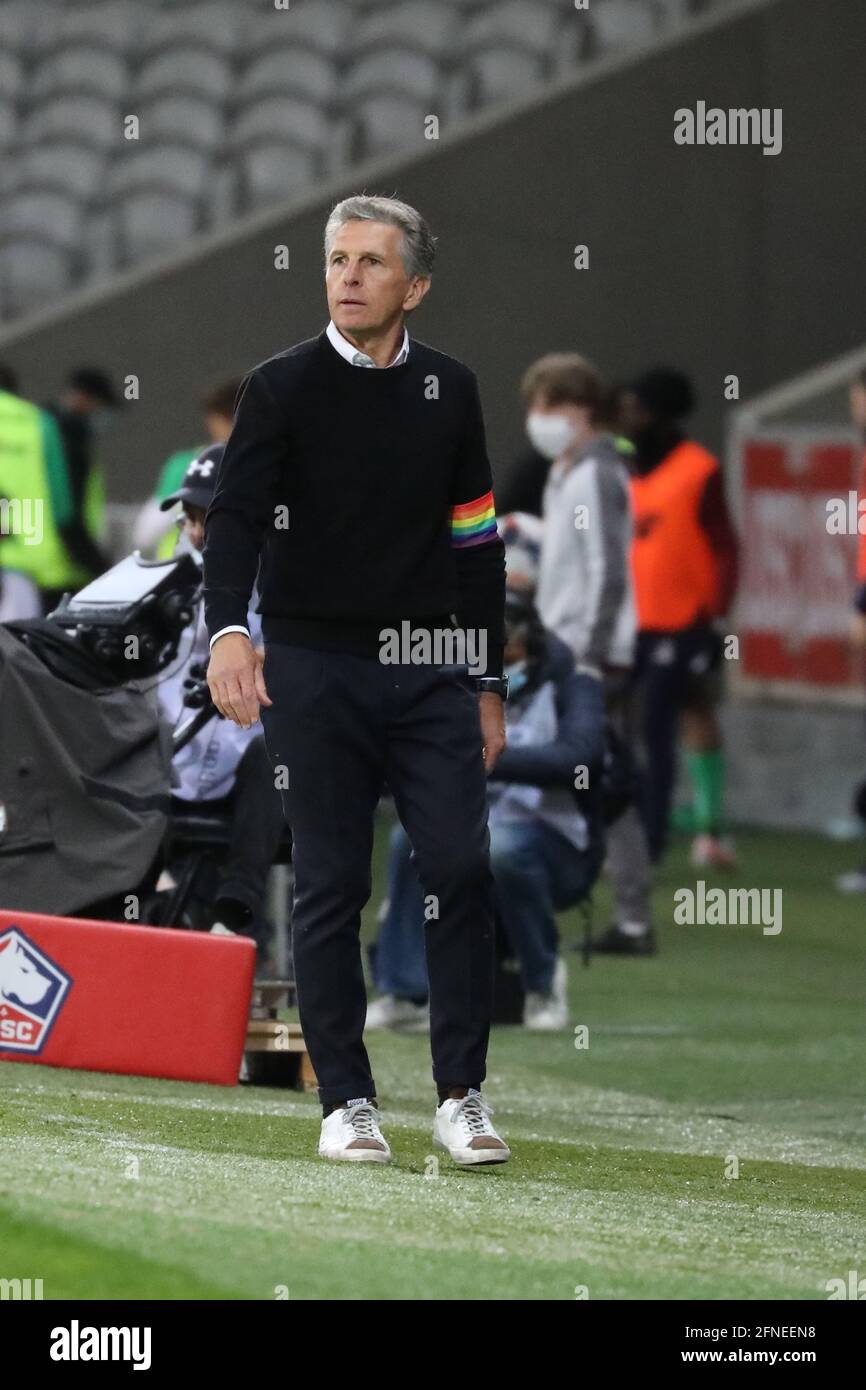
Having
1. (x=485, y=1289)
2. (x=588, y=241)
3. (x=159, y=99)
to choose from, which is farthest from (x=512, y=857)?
(x=159, y=99)

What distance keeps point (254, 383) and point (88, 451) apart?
7891 mm

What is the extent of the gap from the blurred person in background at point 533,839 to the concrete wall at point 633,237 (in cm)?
810

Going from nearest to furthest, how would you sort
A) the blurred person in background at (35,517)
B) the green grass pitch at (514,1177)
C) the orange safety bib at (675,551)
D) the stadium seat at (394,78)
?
the green grass pitch at (514,1177) < the blurred person in background at (35,517) < the orange safety bib at (675,551) < the stadium seat at (394,78)

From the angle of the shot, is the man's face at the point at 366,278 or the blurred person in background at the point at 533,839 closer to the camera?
the man's face at the point at 366,278

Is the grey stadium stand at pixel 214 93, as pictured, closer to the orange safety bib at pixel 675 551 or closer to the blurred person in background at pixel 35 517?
the orange safety bib at pixel 675 551

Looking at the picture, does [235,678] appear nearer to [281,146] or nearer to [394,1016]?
[394,1016]

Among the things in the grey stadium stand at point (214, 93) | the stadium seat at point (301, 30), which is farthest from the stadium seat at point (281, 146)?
the stadium seat at point (301, 30)

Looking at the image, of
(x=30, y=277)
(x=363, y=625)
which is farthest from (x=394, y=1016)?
(x=30, y=277)

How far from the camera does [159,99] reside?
2008cm

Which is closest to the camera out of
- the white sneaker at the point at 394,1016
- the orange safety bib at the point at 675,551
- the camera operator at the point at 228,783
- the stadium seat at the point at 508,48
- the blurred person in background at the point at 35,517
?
the camera operator at the point at 228,783

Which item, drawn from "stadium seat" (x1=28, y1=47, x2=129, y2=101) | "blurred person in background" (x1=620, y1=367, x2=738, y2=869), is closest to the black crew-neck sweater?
"blurred person in background" (x1=620, y1=367, x2=738, y2=869)

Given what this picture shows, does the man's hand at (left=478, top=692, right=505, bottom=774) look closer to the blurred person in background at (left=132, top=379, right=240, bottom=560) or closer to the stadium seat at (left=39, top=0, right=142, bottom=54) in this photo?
the blurred person in background at (left=132, top=379, right=240, bottom=560)

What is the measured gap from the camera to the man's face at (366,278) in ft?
18.1

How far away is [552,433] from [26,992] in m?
4.36
